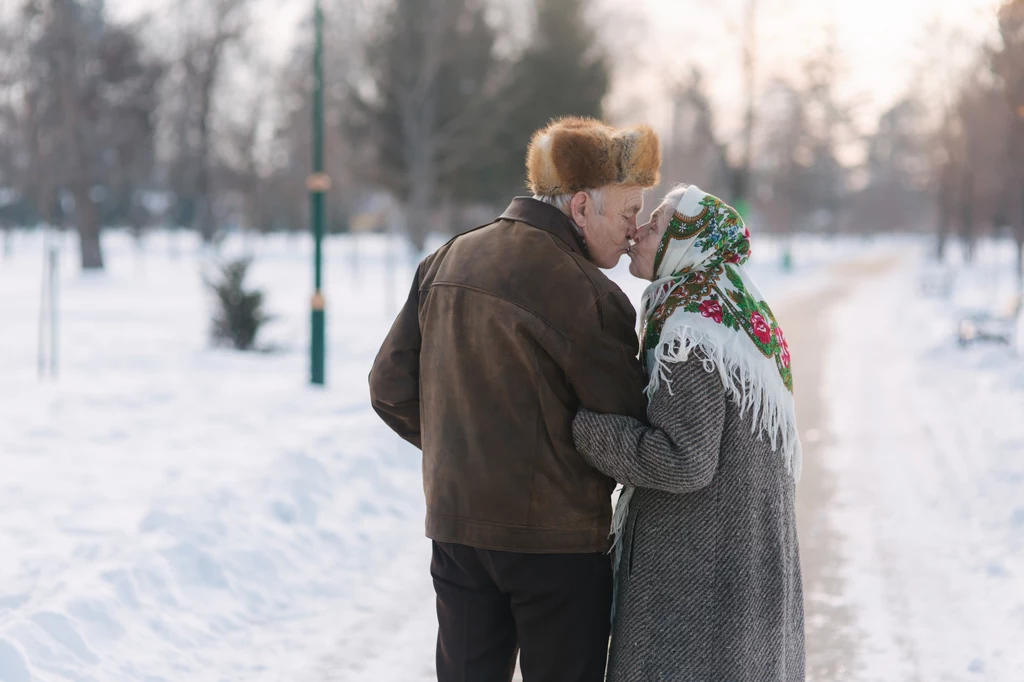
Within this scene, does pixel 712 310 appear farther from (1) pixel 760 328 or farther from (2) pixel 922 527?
(2) pixel 922 527

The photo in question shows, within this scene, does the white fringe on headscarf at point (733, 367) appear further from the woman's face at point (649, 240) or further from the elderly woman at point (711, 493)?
the woman's face at point (649, 240)

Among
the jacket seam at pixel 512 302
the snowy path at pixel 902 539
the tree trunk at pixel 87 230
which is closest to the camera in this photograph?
the jacket seam at pixel 512 302

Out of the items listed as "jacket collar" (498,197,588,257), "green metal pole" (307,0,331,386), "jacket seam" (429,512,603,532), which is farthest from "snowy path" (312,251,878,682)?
"green metal pole" (307,0,331,386)

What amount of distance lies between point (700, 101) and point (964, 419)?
2783 centimetres

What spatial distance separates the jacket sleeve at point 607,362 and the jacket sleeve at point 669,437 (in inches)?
1.3

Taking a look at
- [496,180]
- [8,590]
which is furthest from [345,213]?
[8,590]

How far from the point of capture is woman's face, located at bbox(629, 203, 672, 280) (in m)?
2.64

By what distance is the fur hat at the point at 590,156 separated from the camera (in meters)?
2.47

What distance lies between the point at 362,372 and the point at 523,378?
9417 millimetres

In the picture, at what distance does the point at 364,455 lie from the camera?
7.35m

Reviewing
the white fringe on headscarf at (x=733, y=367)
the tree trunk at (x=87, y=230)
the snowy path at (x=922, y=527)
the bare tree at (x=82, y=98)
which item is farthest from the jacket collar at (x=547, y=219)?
the tree trunk at (x=87, y=230)

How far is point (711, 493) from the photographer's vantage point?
8.50 feet

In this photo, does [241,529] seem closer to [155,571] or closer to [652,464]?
[155,571]

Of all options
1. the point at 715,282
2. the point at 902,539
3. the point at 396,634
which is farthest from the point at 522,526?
the point at 902,539
